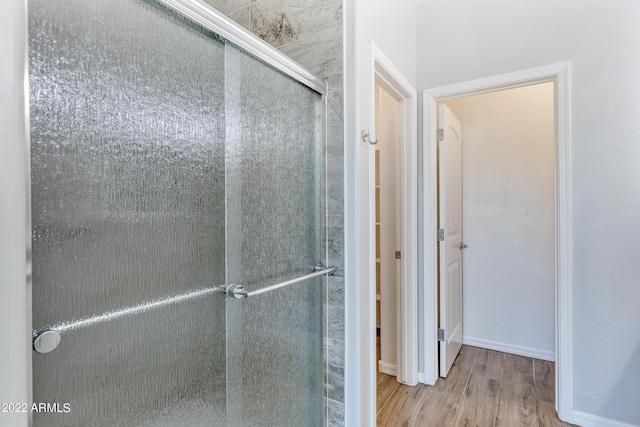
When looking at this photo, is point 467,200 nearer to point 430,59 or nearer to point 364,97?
point 430,59

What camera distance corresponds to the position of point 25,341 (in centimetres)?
57

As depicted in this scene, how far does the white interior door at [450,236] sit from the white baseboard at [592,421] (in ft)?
2.51

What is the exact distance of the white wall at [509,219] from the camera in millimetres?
2652

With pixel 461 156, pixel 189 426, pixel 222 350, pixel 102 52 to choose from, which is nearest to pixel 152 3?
pixel 102 52

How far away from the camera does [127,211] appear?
80 cm

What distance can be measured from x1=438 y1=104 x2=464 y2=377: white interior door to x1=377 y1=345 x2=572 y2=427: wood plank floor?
0.19 m

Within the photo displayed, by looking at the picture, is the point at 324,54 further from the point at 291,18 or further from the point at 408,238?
the point at 408,238

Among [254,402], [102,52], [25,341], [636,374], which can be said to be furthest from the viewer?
[636,374]

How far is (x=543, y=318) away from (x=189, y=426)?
2.86 m

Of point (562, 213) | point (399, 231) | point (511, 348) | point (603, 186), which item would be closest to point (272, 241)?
point (399, 231)

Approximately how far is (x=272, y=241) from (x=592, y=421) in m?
2.12

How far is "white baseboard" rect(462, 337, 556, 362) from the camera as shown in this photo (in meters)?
2.63

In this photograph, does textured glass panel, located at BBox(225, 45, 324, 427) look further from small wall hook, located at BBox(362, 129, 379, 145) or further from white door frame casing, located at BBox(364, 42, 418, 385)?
white door frame casing, located at BBox(364, 42, 418, 385)

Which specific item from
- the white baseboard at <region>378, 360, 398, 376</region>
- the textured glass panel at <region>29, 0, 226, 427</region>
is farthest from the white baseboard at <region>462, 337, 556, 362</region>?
the textured glass panel at <region>29, 0, 226, 427</region>
